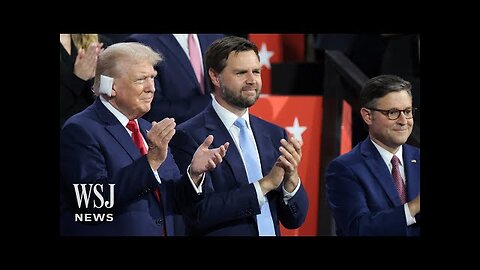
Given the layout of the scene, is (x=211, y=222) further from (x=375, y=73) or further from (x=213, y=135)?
(x=375, y=73)

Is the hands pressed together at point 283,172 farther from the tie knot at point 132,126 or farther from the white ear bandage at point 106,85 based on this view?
the white ear bandage at point 106,85

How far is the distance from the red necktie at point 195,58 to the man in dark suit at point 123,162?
179 mm

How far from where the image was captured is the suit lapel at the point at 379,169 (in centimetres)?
473

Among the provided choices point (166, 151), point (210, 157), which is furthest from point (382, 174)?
point (166, 151)

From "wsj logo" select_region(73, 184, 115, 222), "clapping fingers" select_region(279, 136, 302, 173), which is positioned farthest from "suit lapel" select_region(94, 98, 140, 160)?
"clapping fingers" select_region(279, 136, 302, 173)

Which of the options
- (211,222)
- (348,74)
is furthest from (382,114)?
(211,222)

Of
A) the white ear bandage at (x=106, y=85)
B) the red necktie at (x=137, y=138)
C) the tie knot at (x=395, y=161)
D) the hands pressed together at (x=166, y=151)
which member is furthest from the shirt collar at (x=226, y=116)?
the tie knot at (x=395, y=161)

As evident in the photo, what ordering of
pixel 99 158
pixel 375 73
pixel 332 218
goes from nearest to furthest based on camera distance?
pixel 99 158 < pixel 332 218 < pixel 375 73

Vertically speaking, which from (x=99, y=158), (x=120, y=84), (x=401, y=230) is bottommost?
(x=401, y=230)

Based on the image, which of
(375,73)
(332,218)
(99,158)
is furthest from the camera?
(375,73)

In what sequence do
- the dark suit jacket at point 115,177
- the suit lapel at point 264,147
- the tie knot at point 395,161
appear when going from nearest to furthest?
the dark suit jacket at point 115,177 < the suit lapel at point 264,147 < the tie knot at point 395,161

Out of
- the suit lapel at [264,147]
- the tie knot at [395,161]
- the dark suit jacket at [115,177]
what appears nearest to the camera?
the dark suit jacket at [115,177]

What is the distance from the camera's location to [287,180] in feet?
15.3

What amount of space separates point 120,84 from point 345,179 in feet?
3.60
